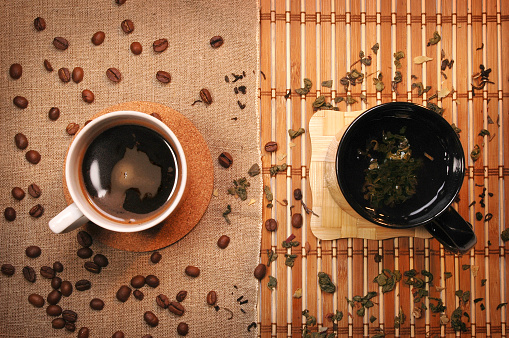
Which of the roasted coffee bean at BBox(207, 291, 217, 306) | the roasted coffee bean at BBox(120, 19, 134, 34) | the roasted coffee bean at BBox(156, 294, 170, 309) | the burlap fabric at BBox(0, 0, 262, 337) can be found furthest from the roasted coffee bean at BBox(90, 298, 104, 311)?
the roasted coffee bean at BBox(120, 19, 134, 34)

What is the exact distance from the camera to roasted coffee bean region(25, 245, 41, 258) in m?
Answer: 0.80

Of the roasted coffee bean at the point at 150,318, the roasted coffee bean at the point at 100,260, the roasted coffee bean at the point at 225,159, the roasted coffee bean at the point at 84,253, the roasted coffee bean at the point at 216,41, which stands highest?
the roasted coffee bean at the point at 216,41

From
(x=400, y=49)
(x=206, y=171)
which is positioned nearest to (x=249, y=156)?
(x=206, y=171)

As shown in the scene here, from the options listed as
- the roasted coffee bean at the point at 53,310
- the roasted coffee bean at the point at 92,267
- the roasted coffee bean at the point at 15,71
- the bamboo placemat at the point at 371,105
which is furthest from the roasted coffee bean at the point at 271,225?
the roasted coffee bean at the point at 15,71

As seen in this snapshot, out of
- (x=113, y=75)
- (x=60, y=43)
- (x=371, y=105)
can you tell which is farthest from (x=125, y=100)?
(x=371, y=105)

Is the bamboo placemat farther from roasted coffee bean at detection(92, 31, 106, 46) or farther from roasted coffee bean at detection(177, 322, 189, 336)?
roasted coffee bean at detection(92, 31, 106, 46)

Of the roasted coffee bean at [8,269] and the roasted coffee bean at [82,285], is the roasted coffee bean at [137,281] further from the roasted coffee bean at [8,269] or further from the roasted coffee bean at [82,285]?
the roasted coffee bean at [8,269]

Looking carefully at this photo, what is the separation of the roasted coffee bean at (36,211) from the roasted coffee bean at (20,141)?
0.12 m

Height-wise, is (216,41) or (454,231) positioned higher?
(216,41)

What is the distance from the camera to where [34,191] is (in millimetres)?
801

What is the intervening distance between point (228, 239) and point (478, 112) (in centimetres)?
57

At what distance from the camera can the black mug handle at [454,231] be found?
0.64m

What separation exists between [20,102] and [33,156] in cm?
11

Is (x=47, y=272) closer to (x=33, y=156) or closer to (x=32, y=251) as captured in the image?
(x=32, y=251)
